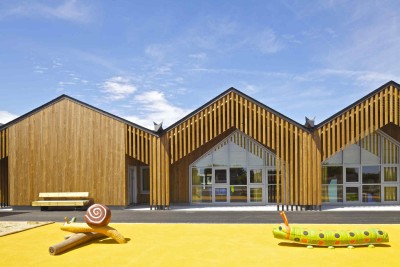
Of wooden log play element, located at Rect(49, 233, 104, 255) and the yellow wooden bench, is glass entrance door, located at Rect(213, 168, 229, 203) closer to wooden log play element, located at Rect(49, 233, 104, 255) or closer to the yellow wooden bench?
the yellow wooden bench

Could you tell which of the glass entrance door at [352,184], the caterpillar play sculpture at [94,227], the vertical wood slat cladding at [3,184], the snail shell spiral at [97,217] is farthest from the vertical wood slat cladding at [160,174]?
the glass entrance door at [352,184]

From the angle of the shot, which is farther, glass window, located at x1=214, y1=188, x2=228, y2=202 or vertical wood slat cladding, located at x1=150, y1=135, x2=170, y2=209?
glass window, located at x1=214, y1=188, x2=228, y2=202

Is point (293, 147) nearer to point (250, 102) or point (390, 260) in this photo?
point (250, 102)

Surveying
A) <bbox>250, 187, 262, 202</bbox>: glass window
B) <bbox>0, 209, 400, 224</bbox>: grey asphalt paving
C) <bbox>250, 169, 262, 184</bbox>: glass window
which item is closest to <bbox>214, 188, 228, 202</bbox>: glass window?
<bbox>250, 187, 262, 202</bbox>: glass window

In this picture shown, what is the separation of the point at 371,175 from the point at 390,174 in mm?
1005

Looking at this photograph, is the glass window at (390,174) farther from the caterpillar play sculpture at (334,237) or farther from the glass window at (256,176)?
the caterpillar play sculpture at (334,237)

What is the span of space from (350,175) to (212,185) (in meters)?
7.51

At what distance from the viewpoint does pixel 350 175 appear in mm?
19141

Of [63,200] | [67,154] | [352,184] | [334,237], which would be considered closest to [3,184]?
[63,200]

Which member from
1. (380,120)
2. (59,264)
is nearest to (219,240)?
(59,264)

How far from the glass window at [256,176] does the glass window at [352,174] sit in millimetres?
4724

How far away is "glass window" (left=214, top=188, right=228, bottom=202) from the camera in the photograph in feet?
63.7

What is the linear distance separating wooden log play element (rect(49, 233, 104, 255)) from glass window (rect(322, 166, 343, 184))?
42.3 feet

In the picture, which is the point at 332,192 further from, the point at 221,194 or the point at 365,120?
the point at 221,194
